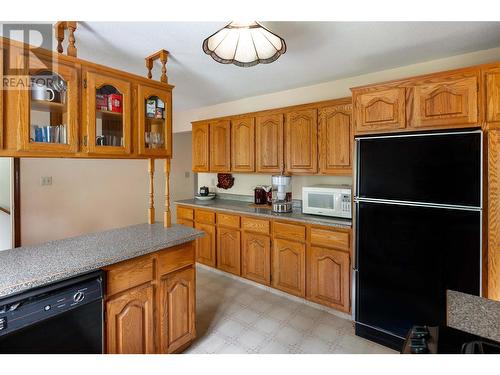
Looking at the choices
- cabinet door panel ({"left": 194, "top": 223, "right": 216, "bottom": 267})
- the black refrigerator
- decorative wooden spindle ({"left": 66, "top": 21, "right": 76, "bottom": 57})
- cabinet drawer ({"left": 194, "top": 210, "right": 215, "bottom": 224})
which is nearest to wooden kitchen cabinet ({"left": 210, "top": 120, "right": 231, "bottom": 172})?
cabinet drawer ({"left": 194, "top": 210, "right": 215, "bottom": 224})

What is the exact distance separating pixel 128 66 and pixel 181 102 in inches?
55.7

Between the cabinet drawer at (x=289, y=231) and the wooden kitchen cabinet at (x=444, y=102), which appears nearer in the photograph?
the wooden kitchen cabinet at (x=444, y=102)

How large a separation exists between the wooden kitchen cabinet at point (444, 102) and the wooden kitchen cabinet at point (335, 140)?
0.63m

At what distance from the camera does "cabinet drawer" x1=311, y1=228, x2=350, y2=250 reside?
7.88 feet

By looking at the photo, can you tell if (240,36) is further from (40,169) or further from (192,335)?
(40,169)

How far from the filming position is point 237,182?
4.00 metres

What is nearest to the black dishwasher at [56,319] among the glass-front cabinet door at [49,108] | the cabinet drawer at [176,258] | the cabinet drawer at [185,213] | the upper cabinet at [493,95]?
the cabinet drawer at [176,258]

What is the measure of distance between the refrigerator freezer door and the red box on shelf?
2.01 meters

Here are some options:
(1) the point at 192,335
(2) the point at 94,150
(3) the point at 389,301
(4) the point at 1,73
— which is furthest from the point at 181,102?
(3) the point at 389,301

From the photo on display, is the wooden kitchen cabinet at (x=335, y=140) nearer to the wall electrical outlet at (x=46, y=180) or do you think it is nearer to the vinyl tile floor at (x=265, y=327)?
the vinyl tile floor at (x=265, y=327)

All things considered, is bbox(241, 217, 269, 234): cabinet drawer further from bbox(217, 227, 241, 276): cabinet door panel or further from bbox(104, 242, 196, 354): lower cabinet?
bbox(104, 242, 196, 354): lower cabinet

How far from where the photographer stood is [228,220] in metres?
3.29

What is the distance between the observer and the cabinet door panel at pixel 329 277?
2418 millimetres

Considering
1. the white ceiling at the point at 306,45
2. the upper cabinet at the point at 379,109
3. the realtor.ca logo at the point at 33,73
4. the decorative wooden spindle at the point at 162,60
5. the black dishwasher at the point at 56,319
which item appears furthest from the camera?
the decorative wooden spindle at the point at 162,60
